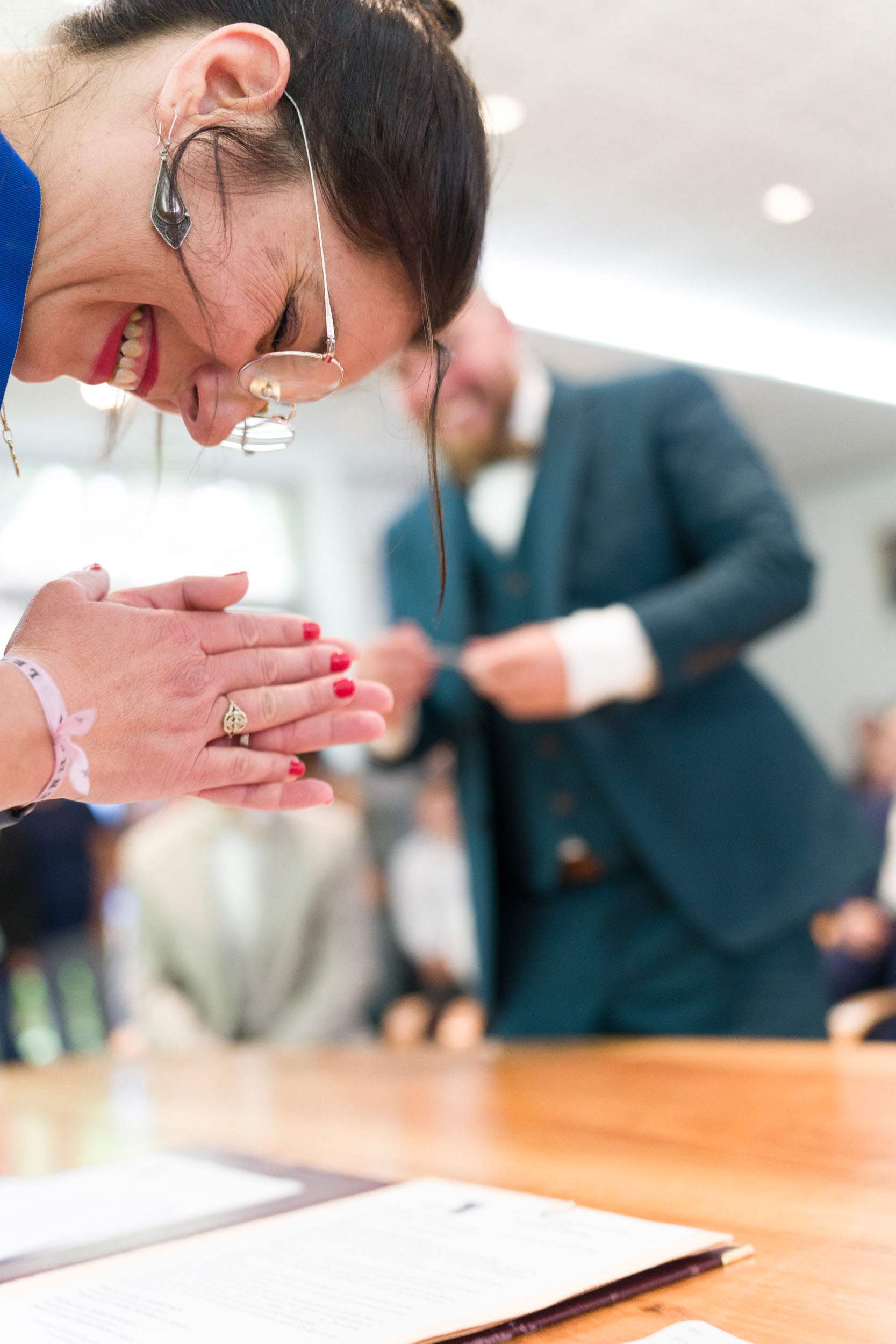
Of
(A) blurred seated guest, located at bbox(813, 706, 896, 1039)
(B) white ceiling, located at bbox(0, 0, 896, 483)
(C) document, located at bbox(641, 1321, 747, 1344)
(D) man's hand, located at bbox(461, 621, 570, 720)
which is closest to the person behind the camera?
(C) document, located at bbox(641, 1321, 747, 1344)

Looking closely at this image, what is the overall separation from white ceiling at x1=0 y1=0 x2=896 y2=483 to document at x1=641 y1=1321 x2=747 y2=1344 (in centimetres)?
70

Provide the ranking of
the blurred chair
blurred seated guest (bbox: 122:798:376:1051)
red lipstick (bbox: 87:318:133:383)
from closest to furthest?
red lipstick (bbox: 87:318:133:383) < the blurred chair < blurred seated guest (bbox: 122:798:376:1051)

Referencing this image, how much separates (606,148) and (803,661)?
17.3 ft

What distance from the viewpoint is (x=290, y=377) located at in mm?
794

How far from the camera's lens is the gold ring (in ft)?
2.63

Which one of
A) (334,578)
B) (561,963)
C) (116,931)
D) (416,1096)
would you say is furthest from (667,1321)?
(334,578)

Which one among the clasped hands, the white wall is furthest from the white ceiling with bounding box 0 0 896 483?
the white wall

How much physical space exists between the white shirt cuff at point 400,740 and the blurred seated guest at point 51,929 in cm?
221

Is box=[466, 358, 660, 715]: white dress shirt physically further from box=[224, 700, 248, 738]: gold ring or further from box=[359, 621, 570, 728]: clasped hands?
box=[224, 700, 248, 738]: gold ring

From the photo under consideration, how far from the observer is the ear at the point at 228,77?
70cm

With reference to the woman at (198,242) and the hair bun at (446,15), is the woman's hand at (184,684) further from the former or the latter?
the hair bun at (446,15)

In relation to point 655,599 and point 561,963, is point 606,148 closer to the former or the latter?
point 655,599

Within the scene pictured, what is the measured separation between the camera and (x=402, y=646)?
135 cm

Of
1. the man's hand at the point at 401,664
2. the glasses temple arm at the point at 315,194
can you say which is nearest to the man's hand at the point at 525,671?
the man's hand at the point at 401,664
